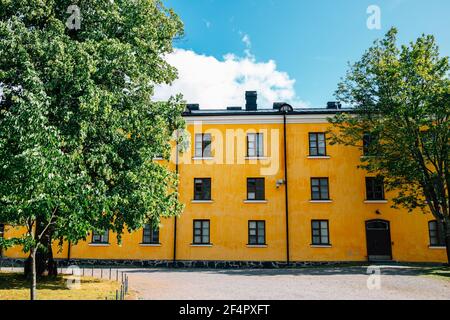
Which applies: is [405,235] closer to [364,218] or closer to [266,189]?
[364,218]

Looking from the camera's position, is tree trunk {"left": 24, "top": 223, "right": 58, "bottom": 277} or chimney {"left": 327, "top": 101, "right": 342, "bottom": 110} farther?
chimney {"left": 327, "top": 101, "right": 342, "bottom": 110}

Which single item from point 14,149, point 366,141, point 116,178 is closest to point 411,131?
point 366,141

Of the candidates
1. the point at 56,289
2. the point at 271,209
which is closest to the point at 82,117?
the point at 56,289

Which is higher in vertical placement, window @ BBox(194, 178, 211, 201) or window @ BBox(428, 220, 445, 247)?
window @ BBox(194, 178, 211, 201)

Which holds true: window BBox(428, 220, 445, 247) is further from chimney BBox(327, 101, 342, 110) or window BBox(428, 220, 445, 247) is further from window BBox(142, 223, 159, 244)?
window BBox(142, 223, 159, 244)

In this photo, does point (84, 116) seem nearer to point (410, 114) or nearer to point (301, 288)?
point (301, 288)

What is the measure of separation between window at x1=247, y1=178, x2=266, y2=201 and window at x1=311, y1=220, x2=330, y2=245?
4.16 m

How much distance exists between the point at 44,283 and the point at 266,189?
1585 cm

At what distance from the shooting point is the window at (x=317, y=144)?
2709 cm

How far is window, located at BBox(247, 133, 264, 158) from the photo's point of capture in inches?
1078

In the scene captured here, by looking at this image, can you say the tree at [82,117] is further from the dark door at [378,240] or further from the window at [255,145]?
the dark door at [378,240]

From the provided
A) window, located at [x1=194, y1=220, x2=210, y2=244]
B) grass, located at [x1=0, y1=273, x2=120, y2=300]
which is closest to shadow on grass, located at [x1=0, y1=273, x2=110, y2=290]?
grass, located at [x1=0, y1=273, x2=120, y2=300]

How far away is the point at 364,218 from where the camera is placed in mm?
25766

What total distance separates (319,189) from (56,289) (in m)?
18.5
